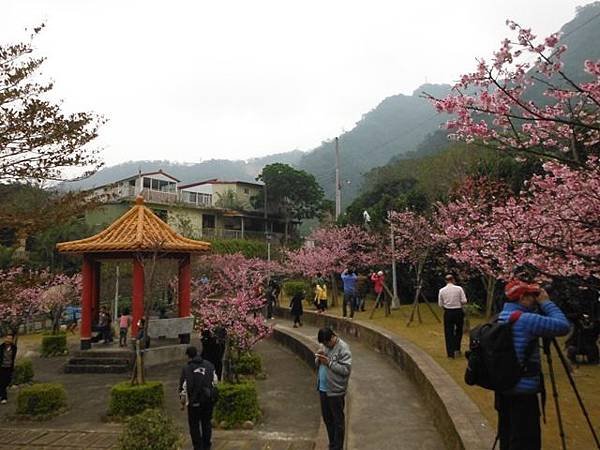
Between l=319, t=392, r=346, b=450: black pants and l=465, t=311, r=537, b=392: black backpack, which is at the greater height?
l=465, t=311, r=537, b=392: black backpack

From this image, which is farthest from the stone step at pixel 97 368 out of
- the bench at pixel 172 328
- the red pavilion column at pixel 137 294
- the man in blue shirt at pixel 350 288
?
the man in blue shirt at pixel 350 288

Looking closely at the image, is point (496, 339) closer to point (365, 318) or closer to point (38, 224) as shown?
point (38, 224)

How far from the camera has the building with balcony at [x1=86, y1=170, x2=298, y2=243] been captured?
40.5 meters

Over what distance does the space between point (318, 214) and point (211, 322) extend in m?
37.3

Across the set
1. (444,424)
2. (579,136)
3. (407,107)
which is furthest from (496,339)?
(407,107)

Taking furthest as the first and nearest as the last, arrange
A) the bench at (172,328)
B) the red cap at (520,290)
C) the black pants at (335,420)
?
the bench at (172,328)
the black pants at (335,420)
the red cap at (520,290)

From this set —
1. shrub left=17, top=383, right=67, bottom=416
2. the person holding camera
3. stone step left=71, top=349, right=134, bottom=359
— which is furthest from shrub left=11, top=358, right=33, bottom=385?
the person holding camera

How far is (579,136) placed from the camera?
698 centimetres

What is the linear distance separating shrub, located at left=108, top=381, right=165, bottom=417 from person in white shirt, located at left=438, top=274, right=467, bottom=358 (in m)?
5.88

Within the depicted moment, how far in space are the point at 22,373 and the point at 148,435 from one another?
935 cm

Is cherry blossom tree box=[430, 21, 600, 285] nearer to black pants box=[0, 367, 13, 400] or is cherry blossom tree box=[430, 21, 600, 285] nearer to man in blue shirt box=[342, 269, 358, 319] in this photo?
man in blue shirt box=[342, 269, 358, 319]

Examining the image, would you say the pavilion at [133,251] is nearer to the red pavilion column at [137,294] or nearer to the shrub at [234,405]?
the red pavilion column at [137,294]

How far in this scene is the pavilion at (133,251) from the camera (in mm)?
14617

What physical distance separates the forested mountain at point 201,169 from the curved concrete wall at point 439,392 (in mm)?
116787
